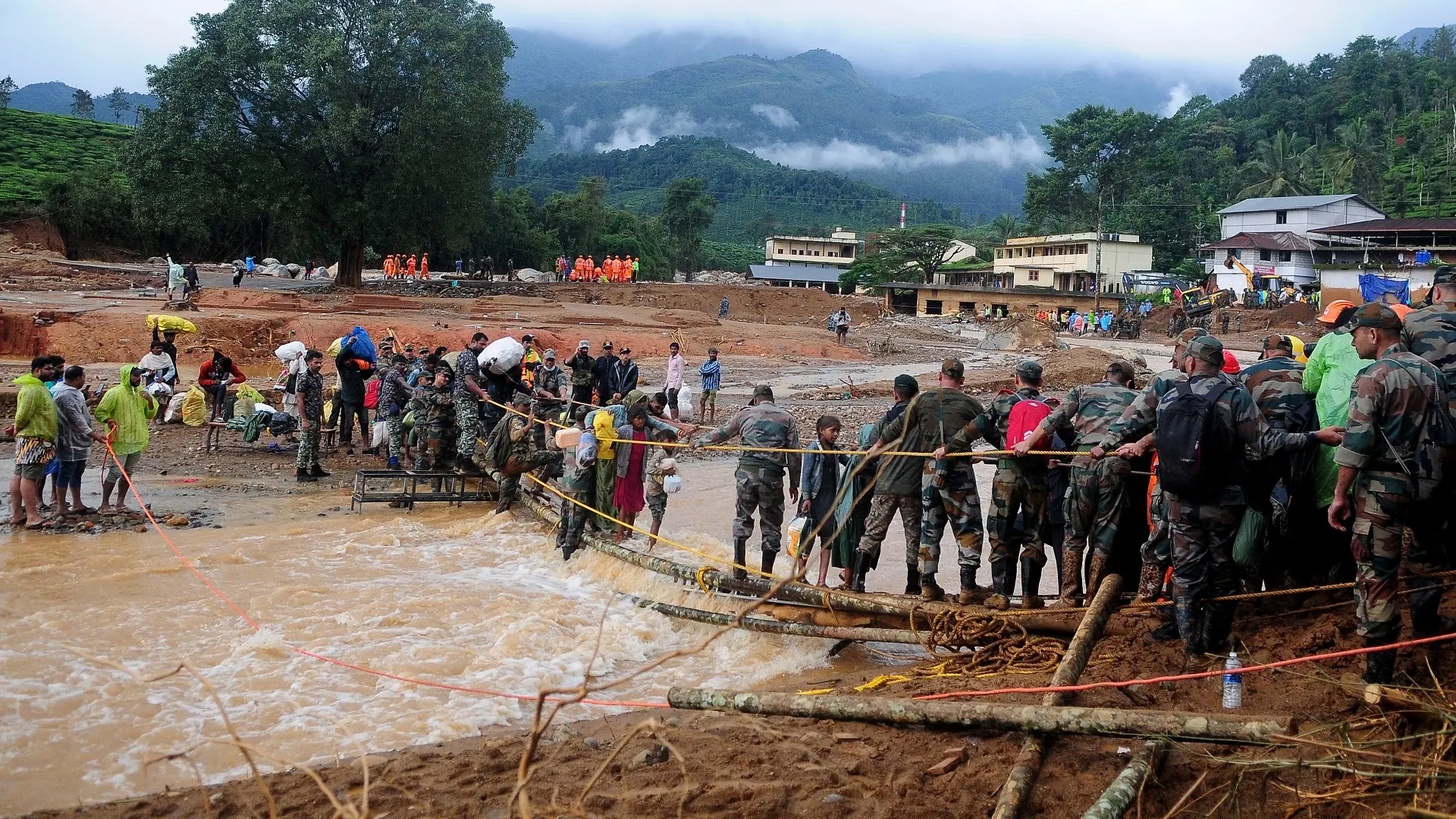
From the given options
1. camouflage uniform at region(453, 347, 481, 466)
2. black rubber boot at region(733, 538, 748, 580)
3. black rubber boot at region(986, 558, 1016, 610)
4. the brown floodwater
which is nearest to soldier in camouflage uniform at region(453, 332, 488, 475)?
camouflage uniform at region(453, 347, 481, 466)

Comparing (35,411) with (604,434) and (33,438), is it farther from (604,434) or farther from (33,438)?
(604,434)

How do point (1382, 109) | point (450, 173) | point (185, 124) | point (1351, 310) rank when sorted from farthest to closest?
point (1382, 109) → point (450, 173) → point (185, 124) → point (1351, 310)

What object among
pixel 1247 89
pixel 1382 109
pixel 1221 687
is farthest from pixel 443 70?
pixel 1247 89

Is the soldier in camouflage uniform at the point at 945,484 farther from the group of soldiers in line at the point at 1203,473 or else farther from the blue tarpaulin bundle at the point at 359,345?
the blue tarpaulin bundle at the point at 359,345

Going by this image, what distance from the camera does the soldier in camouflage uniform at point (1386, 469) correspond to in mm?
5277

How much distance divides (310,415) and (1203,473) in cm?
1206

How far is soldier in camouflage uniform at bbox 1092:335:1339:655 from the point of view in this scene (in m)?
5.96

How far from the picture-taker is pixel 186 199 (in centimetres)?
3600

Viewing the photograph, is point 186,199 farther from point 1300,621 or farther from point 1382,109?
point 1382,109

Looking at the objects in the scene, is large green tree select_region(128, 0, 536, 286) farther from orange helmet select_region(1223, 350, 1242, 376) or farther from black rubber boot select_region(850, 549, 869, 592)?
orange helmet select_region(1223, 350, 1242, 376)

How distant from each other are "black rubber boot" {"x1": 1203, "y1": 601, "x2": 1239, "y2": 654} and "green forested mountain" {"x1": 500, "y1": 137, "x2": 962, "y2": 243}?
5603 inches

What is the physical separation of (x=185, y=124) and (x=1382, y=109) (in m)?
90.9

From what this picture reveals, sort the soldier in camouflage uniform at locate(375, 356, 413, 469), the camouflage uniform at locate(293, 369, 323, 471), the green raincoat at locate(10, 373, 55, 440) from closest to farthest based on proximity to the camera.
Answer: the green raincoat at locate(10, 373, 55, 440)
the camouflage uniform at locate(293, 369, 323, 471)
the soldier in camouflage uniform at locate(375, 356, 413, 469)

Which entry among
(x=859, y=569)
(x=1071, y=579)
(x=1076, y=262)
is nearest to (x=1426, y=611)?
(x=1071, y=579)
